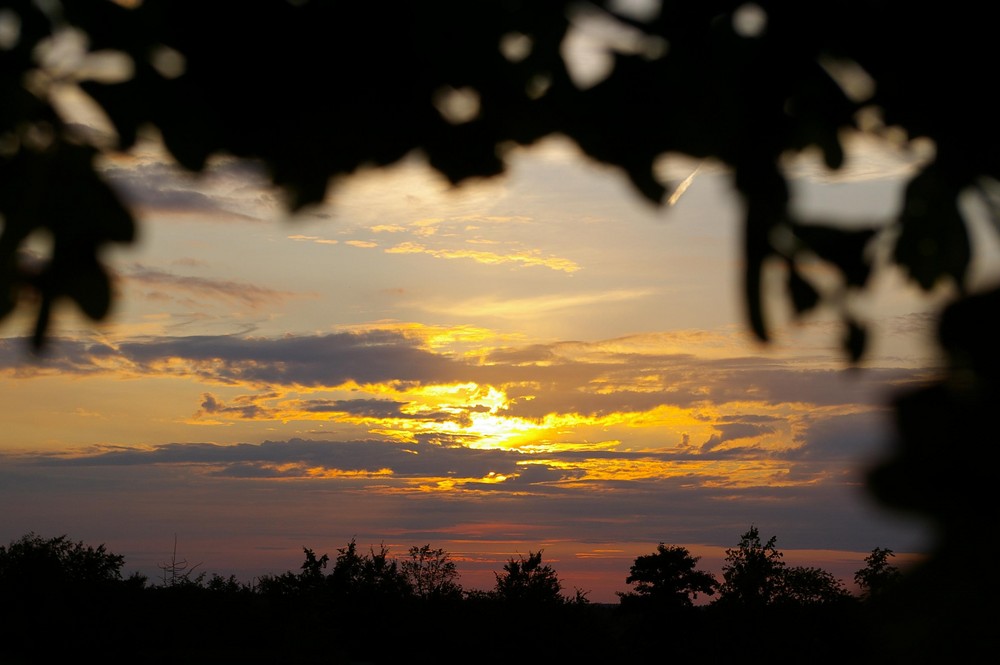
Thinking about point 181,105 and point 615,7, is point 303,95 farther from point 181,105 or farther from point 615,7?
point 615,7

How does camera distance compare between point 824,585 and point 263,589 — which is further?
point 824,585

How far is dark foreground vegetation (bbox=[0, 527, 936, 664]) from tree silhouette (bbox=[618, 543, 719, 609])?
5cm

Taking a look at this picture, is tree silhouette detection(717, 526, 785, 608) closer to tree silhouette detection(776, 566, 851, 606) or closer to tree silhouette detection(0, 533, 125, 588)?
tree silhouette detection(776, 566, 851, 606)

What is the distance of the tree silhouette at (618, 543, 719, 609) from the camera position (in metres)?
39.0

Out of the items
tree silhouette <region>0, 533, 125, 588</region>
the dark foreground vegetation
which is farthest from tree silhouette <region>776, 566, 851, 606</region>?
tree silhouette <region>0, 533, 125, 588</region>

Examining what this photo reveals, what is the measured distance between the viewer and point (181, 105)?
9.11 ft

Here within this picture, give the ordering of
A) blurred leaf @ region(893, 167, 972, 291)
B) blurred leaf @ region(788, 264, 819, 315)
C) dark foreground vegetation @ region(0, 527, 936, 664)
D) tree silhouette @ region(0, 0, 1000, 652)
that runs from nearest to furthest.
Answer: tree silhouette @ region(0, 0, 1000, 652)
blurred leaf @ region(788, 264, 819, 315)
blurred leaf @ region(893, 167, 972, 291)
dark foreground vegetation @ region(0, 527, 936, 664)

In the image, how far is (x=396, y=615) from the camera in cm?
3744

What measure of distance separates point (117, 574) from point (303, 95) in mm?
37062

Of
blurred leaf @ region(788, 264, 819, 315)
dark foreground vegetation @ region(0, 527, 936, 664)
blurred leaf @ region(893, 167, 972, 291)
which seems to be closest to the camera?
blurred leaf @ region(788, 264, 819, 315)

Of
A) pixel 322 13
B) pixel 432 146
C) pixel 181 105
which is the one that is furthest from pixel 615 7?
pixel 181 105

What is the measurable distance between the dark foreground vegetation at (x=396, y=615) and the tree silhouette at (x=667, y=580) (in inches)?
2.2

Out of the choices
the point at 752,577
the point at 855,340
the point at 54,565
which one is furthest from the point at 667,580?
the point at 855,340

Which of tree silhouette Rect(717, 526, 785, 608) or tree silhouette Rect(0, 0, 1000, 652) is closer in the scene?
tree silhouette Rect(0, 0, 1000, 652)
